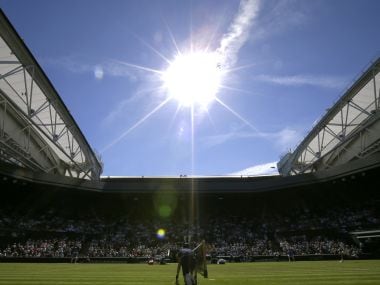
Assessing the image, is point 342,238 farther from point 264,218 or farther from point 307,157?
point 307,157

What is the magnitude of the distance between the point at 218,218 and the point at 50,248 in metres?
23.4

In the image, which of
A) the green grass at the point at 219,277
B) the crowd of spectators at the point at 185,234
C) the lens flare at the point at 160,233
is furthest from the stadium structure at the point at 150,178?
the green grass at the point at 219,277

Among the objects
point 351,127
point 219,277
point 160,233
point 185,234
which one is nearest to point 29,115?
point 219,277

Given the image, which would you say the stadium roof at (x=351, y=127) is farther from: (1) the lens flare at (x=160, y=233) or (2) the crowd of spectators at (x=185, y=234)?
(1) the lens flare at (x=160, y=233)

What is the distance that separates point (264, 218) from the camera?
5544 centimetres

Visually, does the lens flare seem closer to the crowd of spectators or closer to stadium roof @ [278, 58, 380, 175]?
the crowd of spectators

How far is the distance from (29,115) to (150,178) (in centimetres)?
3395

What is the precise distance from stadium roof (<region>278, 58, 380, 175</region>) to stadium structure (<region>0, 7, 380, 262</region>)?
0.10 m

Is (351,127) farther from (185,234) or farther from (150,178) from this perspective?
(150,178)

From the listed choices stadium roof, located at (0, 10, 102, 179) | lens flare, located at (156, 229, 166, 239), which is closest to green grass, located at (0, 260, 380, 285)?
stadium roof, located at (0, 10, 102, 179)

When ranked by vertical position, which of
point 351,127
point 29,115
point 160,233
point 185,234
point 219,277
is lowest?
point 219,277

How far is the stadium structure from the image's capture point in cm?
3603

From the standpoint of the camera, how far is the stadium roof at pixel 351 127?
39.0 m

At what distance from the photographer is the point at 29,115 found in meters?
32.9
